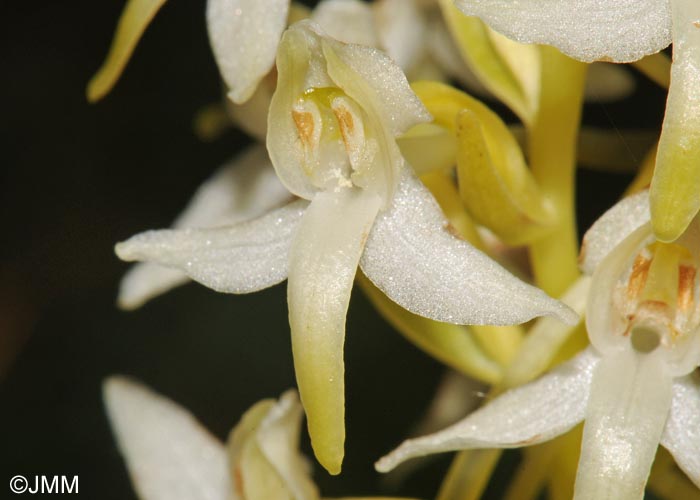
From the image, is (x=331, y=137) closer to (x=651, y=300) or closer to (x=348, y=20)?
(x=651, y=300)

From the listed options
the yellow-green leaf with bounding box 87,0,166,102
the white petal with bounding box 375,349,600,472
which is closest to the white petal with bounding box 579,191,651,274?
the white petal with bounding box 375,349,600,472

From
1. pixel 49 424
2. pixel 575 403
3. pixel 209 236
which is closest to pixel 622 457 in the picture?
pixel 575 403

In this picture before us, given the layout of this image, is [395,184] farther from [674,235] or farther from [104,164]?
[104,164]

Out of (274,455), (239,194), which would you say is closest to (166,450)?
(274,455)

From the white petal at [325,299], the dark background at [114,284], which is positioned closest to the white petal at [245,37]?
the white petal at [325,299]

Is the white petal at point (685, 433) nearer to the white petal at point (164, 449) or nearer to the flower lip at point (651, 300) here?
the flower lip at point (651, 300)

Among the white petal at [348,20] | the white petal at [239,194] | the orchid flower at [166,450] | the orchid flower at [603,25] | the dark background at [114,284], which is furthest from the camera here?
the dark background at [114,284]

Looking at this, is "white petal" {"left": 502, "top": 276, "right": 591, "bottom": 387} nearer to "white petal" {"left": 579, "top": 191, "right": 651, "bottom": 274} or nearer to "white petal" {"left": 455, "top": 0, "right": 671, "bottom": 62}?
"white petal" {"left": 579, "top": 191, "right": 651, "bottom": 274}
